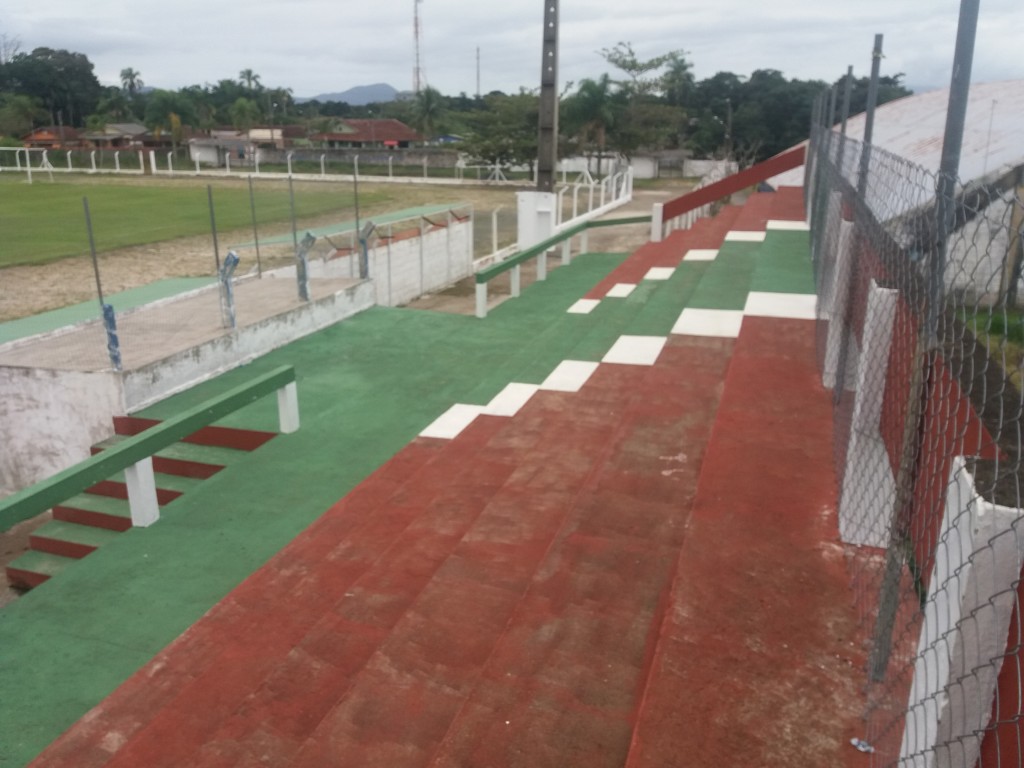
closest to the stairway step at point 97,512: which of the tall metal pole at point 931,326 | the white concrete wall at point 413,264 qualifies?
the tall metal pole at point 931,326

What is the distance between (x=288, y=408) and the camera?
806cm

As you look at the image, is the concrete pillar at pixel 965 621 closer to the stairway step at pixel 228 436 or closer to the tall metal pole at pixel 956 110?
the tall metal pole at pixel 956 110

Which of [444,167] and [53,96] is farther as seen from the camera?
[53,96]

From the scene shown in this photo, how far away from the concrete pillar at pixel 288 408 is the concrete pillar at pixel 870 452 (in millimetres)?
5440

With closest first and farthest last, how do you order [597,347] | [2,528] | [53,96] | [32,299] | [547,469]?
[2,528]
[547,469]
[597,347]
[32,299]
[53,96]

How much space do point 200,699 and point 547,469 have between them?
3.08 m

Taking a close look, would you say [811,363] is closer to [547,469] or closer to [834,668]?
[547,469]

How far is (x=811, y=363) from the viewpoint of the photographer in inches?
270

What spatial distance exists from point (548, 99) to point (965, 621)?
71.7 feet

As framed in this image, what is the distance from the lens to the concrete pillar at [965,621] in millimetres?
1684

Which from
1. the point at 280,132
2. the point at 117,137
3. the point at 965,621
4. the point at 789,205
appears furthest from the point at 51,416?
the point at 280,132

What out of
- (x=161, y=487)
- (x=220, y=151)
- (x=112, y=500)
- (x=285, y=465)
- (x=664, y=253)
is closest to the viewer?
(x=112, y=500)

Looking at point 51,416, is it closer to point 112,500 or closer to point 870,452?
point 112,500

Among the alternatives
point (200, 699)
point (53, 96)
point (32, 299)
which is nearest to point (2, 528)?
point (200, 699)
